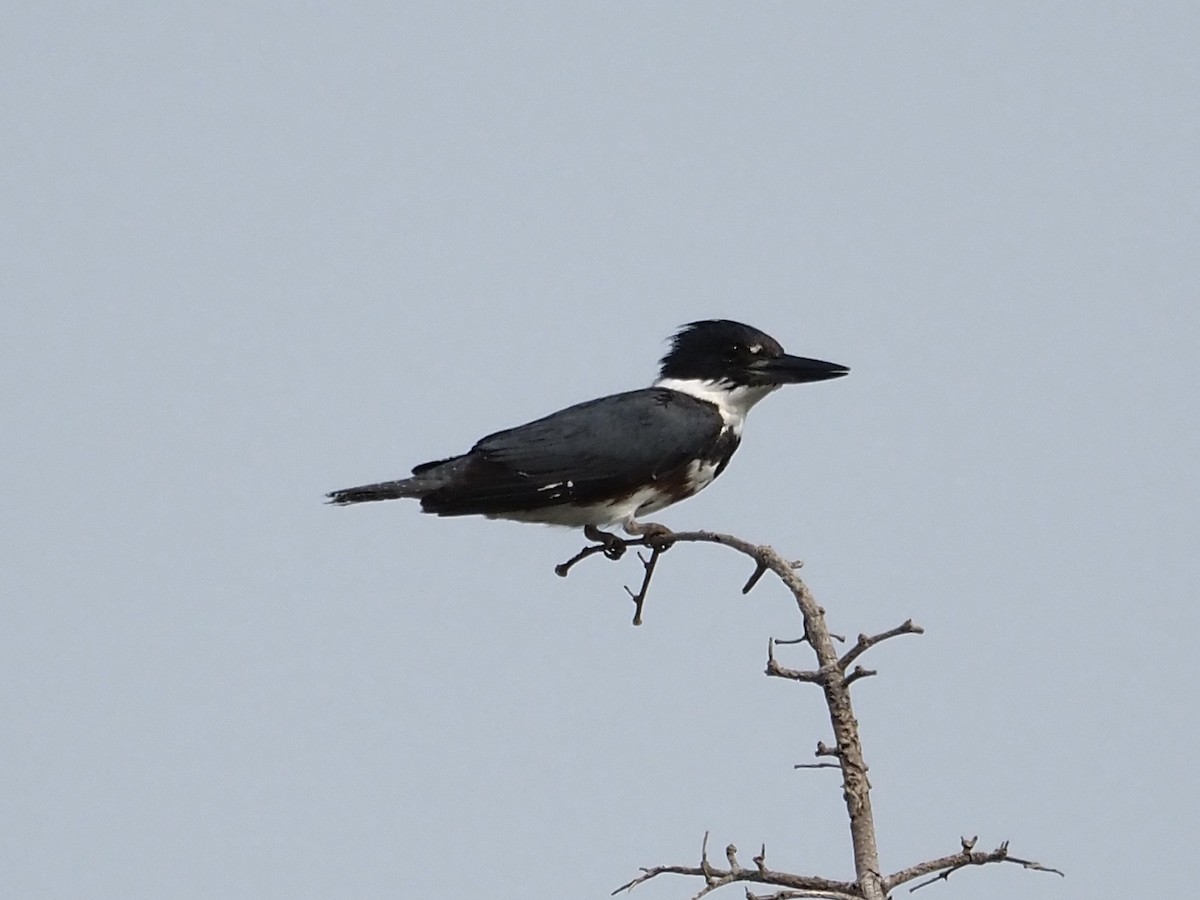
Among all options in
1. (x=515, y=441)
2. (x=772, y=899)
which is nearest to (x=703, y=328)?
(x=515, y=441)

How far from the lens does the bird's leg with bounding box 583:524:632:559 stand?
22.2 ft

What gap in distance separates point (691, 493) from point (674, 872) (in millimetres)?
3607

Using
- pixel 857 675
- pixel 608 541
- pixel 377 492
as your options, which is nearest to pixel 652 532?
pixel 608 541

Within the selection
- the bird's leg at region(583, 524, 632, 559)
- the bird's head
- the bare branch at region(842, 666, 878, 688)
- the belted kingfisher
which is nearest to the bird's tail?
the belted kingfisher

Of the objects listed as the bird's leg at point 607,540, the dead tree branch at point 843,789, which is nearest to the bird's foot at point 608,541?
the bird's leg at point 607,540

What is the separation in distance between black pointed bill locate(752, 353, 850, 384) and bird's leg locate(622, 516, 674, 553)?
Answer: 1.05 metres

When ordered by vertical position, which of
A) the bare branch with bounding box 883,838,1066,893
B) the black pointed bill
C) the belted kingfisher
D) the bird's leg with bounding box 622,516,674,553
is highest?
the black pointed bill

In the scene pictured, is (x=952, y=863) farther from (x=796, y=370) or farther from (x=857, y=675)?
(x=796, y=370)

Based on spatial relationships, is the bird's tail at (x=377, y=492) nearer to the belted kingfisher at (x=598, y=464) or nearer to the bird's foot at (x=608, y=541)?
the belted kingfisher at (x=598, y=464)

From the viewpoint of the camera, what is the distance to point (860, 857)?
3.81 meters

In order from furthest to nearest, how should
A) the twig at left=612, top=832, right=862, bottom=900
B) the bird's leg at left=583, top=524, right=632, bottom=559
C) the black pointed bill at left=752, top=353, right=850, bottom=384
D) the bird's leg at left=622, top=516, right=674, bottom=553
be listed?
the black pointed bill at left=752, top=353, right=850, bottom=384 < the bird's leg at left=583, top=524, right=632, bottom=559 < the bird's leg at left=622, top=516, right=674, bottom=553 < the twig at left=612, top=832, right=862, bottom=900

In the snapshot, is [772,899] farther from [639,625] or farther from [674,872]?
[639,625]

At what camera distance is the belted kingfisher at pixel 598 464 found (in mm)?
6777

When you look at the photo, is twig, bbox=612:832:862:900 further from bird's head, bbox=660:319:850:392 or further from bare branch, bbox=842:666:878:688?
bird's head, bbox=660:319:850:392
